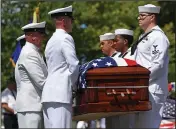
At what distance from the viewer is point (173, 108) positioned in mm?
13500

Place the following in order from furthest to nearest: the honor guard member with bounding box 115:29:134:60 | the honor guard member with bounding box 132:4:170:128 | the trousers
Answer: the honor guard member with bounding box 115:29:134:60 < the honor guard member with bounding box 132:4:170:128 < the trousers

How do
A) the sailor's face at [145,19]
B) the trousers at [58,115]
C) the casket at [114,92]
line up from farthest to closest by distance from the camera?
the sailor's face at [145,19], the casket at [114,92], the trousers at [58,115]

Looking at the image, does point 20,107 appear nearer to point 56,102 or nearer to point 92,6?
point 56,102

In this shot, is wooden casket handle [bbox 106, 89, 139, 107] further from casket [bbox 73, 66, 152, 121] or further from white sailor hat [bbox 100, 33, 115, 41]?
white sailor hat [bbox 100, 33, 115, 41]

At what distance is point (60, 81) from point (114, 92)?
59cm

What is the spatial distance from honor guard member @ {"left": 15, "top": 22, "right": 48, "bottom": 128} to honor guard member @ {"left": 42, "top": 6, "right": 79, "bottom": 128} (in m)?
0.47

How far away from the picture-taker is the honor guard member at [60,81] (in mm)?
7273

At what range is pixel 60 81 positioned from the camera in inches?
289

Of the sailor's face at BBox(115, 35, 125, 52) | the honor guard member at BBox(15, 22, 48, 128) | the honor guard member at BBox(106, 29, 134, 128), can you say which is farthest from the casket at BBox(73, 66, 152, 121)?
the sailor's face at BBox(115, 35, 125, 52)

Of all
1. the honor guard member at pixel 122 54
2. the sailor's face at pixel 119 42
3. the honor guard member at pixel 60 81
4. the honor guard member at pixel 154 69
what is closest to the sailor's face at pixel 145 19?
the honor guard member at pixel 154 69

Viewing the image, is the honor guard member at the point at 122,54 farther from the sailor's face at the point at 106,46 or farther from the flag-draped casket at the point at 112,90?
the flag-draped casket at the point at 112,90

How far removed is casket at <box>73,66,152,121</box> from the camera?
7391 millimetres

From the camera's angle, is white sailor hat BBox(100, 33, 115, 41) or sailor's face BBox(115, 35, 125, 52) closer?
white sailor hat BBox(100, 33, 115, 41)

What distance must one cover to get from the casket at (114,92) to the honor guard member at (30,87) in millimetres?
646
